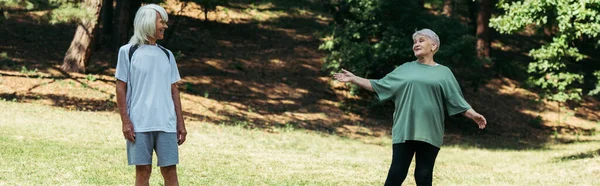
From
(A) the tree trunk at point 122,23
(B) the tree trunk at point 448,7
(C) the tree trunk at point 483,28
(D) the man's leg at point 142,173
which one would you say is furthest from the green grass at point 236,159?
(B) the tree trunk at point 448,7

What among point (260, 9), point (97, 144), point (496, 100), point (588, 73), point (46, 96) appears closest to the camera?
point (97, 144)

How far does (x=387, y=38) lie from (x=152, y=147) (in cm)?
1741

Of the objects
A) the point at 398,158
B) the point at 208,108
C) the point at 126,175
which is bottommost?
the point at 208,108

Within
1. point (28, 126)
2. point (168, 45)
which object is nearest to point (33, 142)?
point (28, 126)

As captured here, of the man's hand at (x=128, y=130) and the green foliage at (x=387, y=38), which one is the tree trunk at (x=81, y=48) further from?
the man's hand at (x=128, y=130)

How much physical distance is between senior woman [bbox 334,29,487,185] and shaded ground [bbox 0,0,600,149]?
13.1 metres

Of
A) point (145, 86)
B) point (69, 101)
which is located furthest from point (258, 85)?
point (145, 86)

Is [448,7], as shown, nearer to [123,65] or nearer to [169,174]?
[169,174]

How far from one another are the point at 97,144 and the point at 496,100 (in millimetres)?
18921

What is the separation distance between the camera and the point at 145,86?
526 cm

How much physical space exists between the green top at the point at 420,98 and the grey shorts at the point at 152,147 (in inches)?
77.6

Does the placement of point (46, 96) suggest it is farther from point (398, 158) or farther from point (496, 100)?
point (496, 100)

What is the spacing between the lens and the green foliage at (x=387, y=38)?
72.5ft

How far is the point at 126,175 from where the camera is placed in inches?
364
